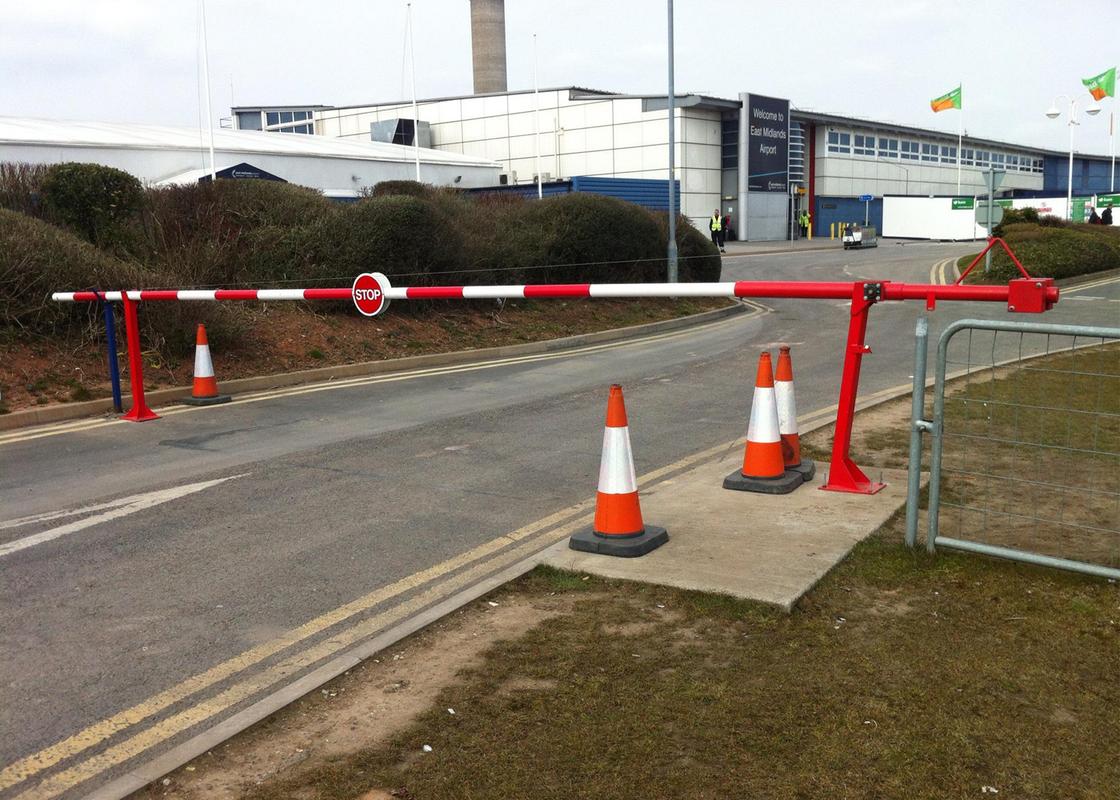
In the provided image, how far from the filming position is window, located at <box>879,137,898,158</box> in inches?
2980

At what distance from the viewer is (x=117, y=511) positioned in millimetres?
6988

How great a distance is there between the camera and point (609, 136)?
5778 cm

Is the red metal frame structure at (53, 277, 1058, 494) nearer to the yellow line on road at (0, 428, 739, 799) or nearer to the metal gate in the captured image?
the metal gate

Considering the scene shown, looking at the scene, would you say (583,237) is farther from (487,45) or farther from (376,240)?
(487,45)

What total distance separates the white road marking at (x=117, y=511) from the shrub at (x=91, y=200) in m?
10.2

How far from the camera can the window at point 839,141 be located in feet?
228

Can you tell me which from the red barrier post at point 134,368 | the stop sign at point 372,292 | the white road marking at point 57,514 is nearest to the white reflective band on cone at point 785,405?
the stop sign at point 372,292

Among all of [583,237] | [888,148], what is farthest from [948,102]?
[583,237]

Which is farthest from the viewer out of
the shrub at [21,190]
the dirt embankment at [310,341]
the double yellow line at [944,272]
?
the double yellow line at [944,272]

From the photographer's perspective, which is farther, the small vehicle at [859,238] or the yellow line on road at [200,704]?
the small vehicle at [859,238]

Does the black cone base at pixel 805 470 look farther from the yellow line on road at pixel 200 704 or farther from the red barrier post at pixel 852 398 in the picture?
the yellow line on road at pixel 200 704

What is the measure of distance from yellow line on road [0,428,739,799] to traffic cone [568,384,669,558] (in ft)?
2.00

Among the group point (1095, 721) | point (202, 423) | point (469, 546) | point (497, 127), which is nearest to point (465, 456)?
point (469, 546)

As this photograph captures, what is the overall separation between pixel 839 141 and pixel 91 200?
2479 inches
